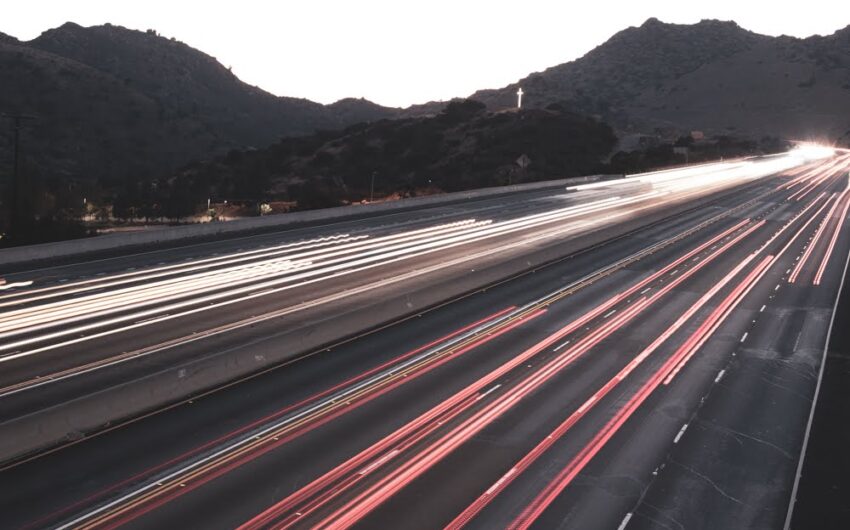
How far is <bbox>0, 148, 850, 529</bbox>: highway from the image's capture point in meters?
11.7

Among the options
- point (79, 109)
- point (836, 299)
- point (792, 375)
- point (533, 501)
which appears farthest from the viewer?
point (79, 109)

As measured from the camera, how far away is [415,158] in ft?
360

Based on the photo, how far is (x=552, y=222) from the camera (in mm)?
48062

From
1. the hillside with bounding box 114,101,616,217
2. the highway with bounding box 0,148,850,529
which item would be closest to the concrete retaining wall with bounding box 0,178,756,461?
the highway with bounding box 0,148,850,529

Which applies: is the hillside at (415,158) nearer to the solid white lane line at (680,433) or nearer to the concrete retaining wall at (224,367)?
the concrete retaining wall at (224,367)

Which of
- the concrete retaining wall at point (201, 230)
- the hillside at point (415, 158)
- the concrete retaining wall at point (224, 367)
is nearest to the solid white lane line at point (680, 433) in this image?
the concrete retaining wall at point (224, 367)

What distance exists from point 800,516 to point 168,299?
19.8 metres

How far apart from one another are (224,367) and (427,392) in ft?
15.6

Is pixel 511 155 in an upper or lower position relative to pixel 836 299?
upper

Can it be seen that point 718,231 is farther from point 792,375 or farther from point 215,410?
point 215,410

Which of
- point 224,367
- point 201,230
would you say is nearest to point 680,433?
point 224,367

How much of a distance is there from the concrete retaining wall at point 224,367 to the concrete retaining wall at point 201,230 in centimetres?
1556

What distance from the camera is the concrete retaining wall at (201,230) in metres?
31.2

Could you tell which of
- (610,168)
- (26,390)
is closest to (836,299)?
(26,390)
